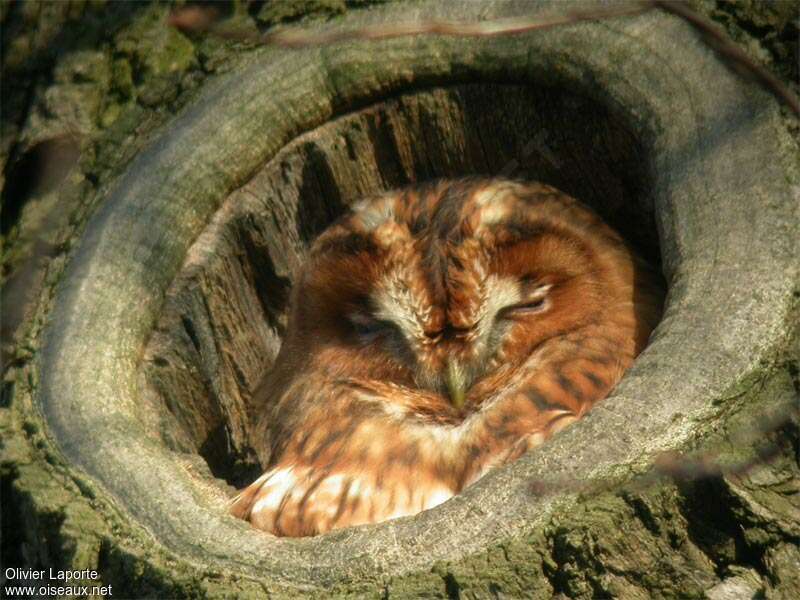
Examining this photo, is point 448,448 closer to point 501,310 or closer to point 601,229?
point 501,310

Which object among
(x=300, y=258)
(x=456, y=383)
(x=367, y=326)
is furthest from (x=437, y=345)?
(x=300, y=258)

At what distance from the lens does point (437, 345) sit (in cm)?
261

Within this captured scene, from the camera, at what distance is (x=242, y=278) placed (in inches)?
111

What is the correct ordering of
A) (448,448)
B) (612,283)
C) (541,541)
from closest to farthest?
1. (541,541)
2. (448,448)
3. (612,283)

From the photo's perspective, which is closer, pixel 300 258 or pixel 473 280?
pixel 473 280

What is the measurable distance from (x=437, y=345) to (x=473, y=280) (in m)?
0.18

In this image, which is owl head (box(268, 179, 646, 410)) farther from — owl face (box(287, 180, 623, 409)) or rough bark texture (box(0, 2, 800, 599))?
rough bark texture (box(0, 2, 800, 599))

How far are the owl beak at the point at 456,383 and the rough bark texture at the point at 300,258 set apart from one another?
558mm

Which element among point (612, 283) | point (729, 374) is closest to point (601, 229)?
point (612, 283)

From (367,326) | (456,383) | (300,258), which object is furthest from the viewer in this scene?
(300,258)

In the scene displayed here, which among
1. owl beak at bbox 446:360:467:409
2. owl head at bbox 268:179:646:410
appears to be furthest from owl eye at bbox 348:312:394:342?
owl beak at bbox 446:360:467:409

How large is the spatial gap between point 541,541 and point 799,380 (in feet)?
1.66

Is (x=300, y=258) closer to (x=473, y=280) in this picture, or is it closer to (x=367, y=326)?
(x=367, y=326)

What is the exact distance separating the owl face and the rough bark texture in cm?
18
